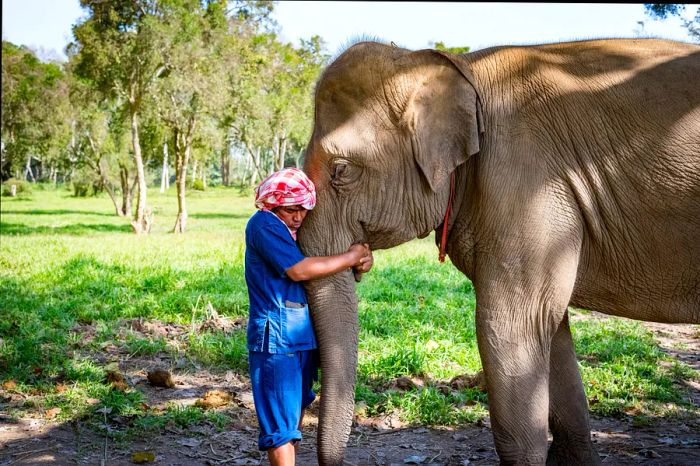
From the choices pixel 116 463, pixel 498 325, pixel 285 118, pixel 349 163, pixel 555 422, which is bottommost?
pixel 116 463

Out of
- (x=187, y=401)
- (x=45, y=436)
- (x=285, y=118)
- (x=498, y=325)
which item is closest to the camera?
(x=498, y=325)

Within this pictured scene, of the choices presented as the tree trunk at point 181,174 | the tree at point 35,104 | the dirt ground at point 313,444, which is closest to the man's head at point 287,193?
the dirt ground at point 313,444

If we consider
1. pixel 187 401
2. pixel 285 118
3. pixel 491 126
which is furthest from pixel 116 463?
pixel 285 118

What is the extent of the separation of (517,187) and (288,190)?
1.00 m

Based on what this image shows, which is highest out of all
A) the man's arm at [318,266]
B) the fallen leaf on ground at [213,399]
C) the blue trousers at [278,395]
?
the man's arm at [318,266]

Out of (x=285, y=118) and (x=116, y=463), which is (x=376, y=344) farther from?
(x=285, y=118)

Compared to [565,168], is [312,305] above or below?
below

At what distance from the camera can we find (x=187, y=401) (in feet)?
17.1

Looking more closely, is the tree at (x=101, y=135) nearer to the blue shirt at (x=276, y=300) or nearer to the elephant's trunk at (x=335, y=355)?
the blue shirt at (x=276, y=300)

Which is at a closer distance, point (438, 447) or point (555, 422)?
point (555, 422)

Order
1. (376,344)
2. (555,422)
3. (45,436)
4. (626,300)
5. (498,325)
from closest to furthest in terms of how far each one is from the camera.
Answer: (498,325) → (626,300) → (555,422) → (45,436) → (376,344)

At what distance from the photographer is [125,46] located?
69.2ft

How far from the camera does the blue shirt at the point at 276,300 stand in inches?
131

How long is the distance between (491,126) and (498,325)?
89 cm
